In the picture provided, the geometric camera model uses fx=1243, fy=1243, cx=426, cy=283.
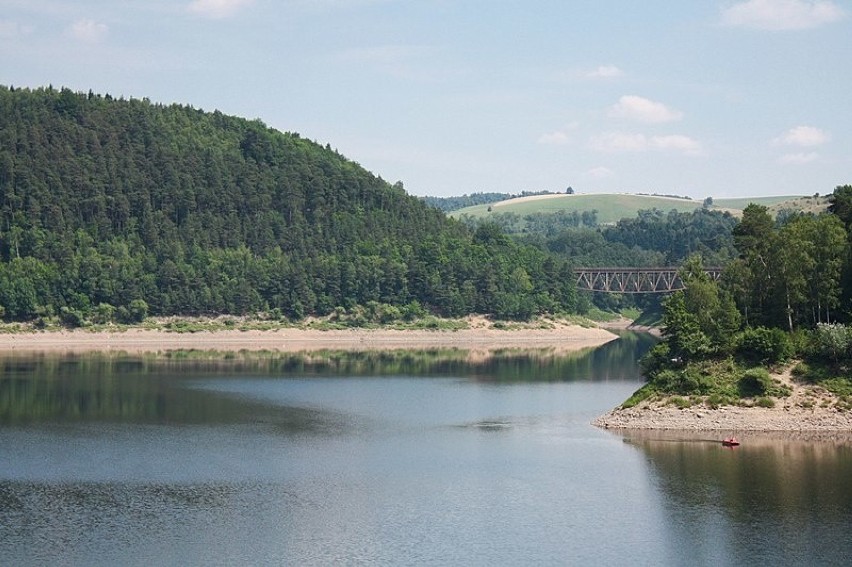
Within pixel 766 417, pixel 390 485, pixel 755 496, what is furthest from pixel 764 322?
pixel 390 485

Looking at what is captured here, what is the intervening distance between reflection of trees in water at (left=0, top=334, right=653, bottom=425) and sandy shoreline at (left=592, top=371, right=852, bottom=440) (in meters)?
30.9

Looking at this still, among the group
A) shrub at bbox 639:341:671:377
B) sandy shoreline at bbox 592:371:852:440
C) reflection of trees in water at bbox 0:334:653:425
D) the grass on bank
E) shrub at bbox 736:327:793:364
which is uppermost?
shrub at bbox 736:327:793:364

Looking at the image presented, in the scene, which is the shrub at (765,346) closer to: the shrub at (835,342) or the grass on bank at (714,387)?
Answer: the grass on bank at (714,387)

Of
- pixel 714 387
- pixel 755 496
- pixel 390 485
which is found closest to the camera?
pixel 755 496

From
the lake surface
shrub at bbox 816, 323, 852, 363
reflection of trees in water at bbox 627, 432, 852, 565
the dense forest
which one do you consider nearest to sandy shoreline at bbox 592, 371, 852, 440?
the dense forest

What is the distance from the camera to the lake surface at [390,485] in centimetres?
6366

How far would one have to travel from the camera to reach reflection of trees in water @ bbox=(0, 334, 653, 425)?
376 ft

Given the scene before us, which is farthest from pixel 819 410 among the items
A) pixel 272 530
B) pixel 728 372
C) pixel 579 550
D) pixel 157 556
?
pixel 157 556

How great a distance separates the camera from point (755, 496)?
2928 inches

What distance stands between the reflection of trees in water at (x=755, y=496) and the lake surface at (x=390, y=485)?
7.4 inches

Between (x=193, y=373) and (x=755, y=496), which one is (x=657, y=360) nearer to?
(x=755, y=496)

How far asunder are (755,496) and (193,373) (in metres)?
92.9

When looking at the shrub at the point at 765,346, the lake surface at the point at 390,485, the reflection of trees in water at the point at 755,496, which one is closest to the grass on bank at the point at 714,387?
the shrub at the point at 765,346

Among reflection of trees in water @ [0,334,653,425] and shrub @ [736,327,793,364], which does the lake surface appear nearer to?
reflection of trees in water @ [0,334,653,425]
